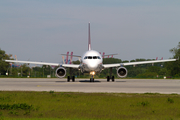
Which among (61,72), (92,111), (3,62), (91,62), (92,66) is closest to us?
(92,111)

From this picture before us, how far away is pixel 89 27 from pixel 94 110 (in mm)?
47781

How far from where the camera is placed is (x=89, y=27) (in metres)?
57.9

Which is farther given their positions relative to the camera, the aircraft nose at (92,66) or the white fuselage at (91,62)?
the white fuselage at (91,62)

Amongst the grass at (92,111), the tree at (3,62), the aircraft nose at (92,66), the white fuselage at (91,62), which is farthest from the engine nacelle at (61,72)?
the tree at (3,62)

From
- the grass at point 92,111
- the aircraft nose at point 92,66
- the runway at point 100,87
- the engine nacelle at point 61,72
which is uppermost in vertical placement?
the aircraft nose at point 92,66

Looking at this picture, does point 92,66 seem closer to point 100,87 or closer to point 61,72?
point 61,72

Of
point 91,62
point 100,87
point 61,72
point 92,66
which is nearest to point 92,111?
point 100,87

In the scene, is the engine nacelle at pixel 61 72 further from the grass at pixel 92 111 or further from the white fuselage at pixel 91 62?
the grass at pixel 92 111

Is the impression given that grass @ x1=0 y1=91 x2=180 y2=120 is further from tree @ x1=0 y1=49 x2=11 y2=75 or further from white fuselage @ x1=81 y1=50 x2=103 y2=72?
tree @ x1=0 y1=49 x2=11 y2=75

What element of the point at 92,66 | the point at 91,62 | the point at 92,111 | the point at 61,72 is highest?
the point at 91,62

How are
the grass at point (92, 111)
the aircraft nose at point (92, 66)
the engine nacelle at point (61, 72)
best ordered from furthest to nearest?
the engine nacelle at point (61, 72), the aircraft nose at point (92, 66), the grass at point (92, 111)

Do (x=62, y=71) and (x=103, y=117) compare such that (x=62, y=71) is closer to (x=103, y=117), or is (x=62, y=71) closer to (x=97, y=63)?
(x=97, y=63)

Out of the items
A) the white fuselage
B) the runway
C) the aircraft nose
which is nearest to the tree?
the white fuselage

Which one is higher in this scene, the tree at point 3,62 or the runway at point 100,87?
the tree at point 3,62
